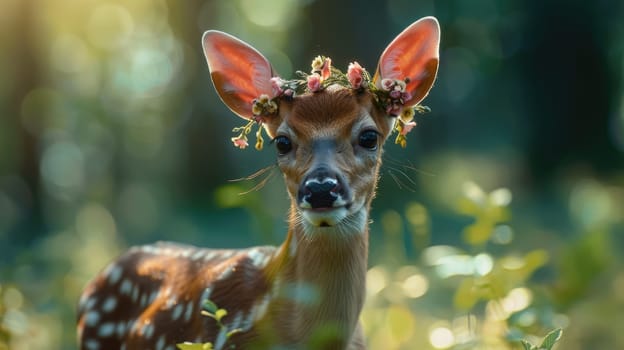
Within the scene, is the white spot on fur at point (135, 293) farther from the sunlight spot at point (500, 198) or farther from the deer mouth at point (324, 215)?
the sunlight spot at point (500, 198)

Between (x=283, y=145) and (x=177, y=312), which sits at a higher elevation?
(x=283, y=145)

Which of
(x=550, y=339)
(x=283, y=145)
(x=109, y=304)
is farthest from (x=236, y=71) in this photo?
(x=550, y=339)

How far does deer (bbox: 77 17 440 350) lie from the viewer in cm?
428

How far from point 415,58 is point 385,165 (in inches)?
40.9

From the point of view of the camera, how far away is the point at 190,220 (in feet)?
68.9

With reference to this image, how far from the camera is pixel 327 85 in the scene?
459 cm

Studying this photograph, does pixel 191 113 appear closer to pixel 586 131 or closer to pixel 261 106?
pixel 586 131

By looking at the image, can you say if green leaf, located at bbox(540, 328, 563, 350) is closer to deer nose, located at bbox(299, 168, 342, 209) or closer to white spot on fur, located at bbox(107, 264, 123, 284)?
deer nose, located at bbox(299, 168, 342, 209)

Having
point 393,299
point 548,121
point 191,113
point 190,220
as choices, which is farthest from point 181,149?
point 393,299

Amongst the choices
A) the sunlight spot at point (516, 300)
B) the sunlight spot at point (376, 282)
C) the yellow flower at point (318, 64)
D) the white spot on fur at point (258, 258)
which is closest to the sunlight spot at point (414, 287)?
the sunlight spot at point (376, 282)

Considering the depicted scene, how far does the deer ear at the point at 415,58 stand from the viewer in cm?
465

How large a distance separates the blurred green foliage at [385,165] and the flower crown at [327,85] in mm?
275

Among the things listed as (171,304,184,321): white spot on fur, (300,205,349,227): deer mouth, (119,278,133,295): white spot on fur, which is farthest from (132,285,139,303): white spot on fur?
(300,205,349,227): deer mouth

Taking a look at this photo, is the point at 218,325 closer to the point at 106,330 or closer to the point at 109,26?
the point at 106,330
